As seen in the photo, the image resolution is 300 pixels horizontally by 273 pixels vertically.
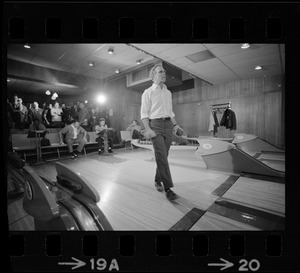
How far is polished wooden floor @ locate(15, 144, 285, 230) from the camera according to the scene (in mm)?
1368

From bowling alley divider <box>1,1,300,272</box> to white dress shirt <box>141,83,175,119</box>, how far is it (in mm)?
739

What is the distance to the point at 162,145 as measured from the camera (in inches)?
72.1

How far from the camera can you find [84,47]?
372 centimetres

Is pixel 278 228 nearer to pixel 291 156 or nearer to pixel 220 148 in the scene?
pixel 291 156

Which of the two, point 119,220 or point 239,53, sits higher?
point 239,53

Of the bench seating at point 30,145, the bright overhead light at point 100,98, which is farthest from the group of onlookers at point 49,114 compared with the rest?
the bright overhead light at point 100,98
